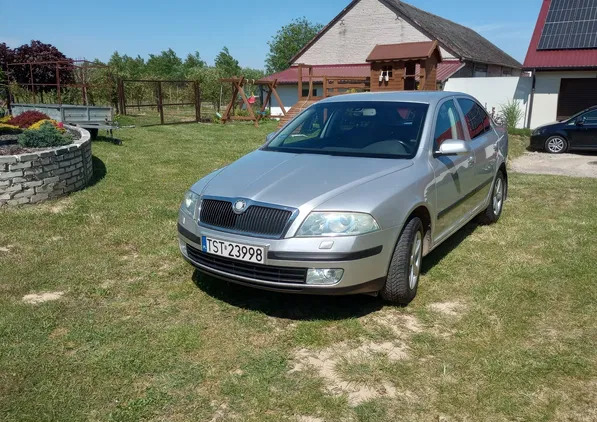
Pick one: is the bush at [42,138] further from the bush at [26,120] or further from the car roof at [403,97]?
the car roof at [403,97]

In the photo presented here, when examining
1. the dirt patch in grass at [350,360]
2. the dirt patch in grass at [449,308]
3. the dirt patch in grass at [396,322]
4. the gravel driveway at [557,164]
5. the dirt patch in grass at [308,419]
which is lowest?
the dirt patch in grass at [308,419]

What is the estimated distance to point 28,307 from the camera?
3908 mm

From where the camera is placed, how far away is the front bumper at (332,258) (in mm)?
3396

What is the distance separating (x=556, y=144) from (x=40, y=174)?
44.0 feet

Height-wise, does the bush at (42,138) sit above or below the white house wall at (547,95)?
below

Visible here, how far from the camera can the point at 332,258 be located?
3.39 metres

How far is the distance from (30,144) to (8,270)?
11.7ft

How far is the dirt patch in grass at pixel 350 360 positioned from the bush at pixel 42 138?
6.12 metres

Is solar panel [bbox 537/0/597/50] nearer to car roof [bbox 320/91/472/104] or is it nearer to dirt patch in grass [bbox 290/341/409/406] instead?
car roof [bbox 320/91/472/104]

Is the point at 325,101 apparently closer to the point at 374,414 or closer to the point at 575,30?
the point at 374,414

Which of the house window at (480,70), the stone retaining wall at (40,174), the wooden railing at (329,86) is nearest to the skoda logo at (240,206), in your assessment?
the stone retaining wall at (40,174)

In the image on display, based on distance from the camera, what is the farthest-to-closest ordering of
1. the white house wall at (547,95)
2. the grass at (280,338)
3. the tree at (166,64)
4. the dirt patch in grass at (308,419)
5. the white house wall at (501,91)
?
the tree at (166,64), the white house wall at (501,91), the white house wall at (547,95), the grass at (280,338), the dirt patch in grass at (308,419)

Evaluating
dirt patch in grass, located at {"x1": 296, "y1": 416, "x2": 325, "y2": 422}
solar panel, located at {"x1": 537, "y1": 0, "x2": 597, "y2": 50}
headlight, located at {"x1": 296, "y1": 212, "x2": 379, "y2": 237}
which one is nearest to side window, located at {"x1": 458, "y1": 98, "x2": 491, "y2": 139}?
headlight, located at {"x1": 296, "y1": 212, "x2": 379, "y2": 237}

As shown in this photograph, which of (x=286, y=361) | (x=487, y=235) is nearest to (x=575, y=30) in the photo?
(x=487, y=235)
